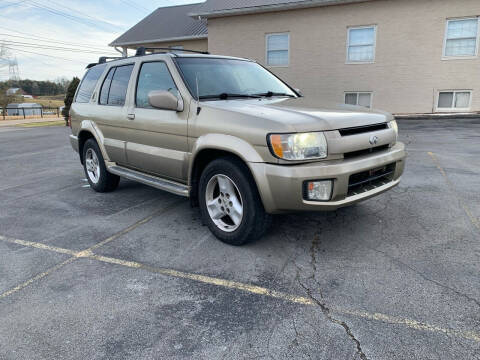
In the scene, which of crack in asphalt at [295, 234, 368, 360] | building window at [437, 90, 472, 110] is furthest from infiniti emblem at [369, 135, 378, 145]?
building window at [437, 90, 472, 110]

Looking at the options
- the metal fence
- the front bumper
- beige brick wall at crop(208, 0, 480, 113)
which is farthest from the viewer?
the metal fence

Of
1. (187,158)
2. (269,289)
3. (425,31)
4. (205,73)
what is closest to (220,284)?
(269,289)

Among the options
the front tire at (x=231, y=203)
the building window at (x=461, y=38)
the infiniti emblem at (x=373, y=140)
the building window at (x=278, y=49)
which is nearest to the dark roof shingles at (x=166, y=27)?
the building window at (x=278, y=49)

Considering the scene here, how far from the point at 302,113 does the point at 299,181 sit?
68 centimetres

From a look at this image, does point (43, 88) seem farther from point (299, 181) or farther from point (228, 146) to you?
point (299, 181)

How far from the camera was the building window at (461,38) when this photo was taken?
13.3 meters

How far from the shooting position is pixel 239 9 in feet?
51.2

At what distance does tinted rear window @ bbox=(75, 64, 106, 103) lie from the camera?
5.67 metres

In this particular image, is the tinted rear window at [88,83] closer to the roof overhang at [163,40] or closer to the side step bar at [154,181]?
the side step bar at [154,181]

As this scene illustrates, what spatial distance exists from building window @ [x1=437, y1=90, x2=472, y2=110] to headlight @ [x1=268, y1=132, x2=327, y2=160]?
43.5 feet

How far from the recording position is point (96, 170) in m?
5.81

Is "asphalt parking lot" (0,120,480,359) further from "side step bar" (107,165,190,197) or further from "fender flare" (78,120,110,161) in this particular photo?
"fender flare" (78,120,110,161)

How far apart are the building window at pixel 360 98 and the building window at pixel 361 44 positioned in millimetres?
1266

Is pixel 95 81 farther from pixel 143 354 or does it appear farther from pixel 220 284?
pixel 143 354
